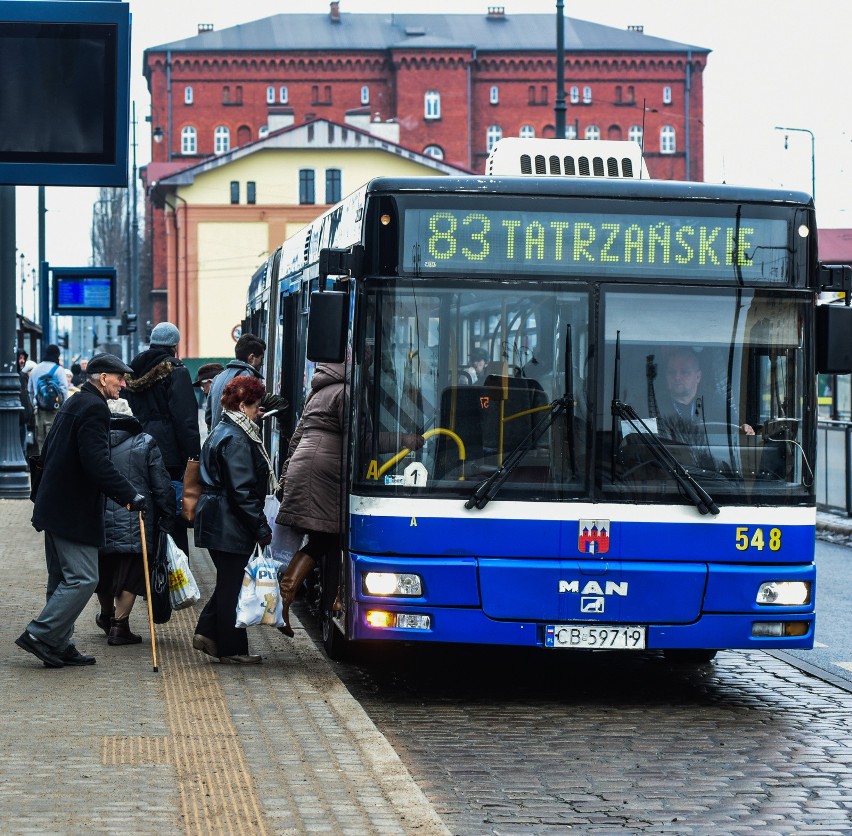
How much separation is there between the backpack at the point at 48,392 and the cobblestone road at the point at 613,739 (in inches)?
472

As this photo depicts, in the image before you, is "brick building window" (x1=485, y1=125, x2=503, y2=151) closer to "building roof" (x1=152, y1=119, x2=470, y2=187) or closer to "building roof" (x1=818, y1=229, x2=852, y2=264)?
"building roof" (x1=152, y1=119, x2=470, y2=187)

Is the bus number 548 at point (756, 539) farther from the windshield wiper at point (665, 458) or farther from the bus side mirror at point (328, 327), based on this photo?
the bus side mirror at point (328, 327)

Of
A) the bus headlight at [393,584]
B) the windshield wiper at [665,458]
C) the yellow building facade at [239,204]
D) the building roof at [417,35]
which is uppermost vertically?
the building roof at [417,35]

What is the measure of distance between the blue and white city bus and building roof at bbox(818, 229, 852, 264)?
41414mm

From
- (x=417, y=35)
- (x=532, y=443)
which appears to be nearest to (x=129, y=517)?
(x=532, y=443)

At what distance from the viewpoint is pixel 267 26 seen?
10669 cm

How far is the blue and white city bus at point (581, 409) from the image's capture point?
8305 millimetres

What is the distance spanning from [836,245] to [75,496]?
48.2 meters

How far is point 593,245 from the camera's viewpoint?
8531 mm

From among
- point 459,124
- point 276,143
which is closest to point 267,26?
point 459,124

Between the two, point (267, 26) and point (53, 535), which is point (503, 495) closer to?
point (53, 535)

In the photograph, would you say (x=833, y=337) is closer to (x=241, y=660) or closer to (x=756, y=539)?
(x=756, y=539)

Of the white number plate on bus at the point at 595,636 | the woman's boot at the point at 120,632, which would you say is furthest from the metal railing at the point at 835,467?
the white number plate on bus at the point at 595,636

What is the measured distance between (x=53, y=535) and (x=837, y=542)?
12.3 metres
